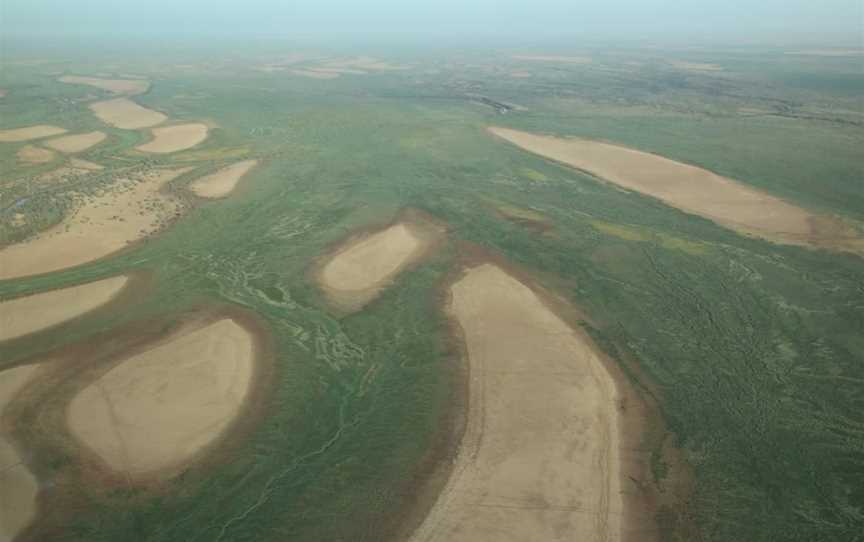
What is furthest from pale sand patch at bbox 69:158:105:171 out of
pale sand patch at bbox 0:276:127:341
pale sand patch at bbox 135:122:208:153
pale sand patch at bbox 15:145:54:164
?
pale sand patch at bbox 0:276:127:341

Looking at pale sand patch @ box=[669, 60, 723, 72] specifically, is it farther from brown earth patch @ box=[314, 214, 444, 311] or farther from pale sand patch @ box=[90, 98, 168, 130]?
brown earth patch @ box=[314, 214, 444, 311]

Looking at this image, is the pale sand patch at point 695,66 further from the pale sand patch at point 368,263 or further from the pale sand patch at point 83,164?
the pale sand patch at point 83,164

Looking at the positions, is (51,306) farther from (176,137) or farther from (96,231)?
(176,137)

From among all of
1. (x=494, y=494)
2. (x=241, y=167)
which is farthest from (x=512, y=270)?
(x=241, y=167)

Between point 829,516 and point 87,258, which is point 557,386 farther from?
point 87,258

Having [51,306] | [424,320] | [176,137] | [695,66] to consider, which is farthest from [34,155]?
[695,66]
